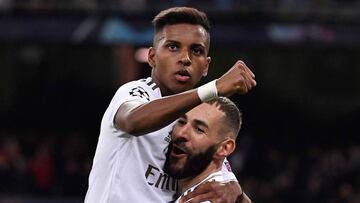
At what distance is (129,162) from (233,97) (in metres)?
12.4

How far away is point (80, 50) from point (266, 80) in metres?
3.97

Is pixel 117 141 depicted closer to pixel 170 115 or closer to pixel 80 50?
pixel 170 115

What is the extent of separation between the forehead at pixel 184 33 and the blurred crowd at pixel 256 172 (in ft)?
31.2

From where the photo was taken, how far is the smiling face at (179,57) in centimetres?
532

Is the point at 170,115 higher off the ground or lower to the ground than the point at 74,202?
higher

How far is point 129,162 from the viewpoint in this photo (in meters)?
5.30

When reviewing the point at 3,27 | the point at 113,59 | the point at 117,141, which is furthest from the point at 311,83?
the point at 117,141

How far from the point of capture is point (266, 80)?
66.7ft

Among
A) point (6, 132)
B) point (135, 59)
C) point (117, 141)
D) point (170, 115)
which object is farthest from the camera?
point (6, 132)

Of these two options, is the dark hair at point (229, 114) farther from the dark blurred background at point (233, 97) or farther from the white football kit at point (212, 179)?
the dark blurred background at point (233, 97)

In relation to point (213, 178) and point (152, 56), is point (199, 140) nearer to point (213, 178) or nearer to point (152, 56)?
point (213, 178)

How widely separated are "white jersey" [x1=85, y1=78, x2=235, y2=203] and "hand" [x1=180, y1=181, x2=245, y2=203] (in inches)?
7.6

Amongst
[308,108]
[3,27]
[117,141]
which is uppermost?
[117,141]

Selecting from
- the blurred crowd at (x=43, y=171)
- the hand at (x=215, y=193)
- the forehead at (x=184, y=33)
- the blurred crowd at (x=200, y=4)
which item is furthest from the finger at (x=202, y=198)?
the blurred crowd at (x=43, y=171)
